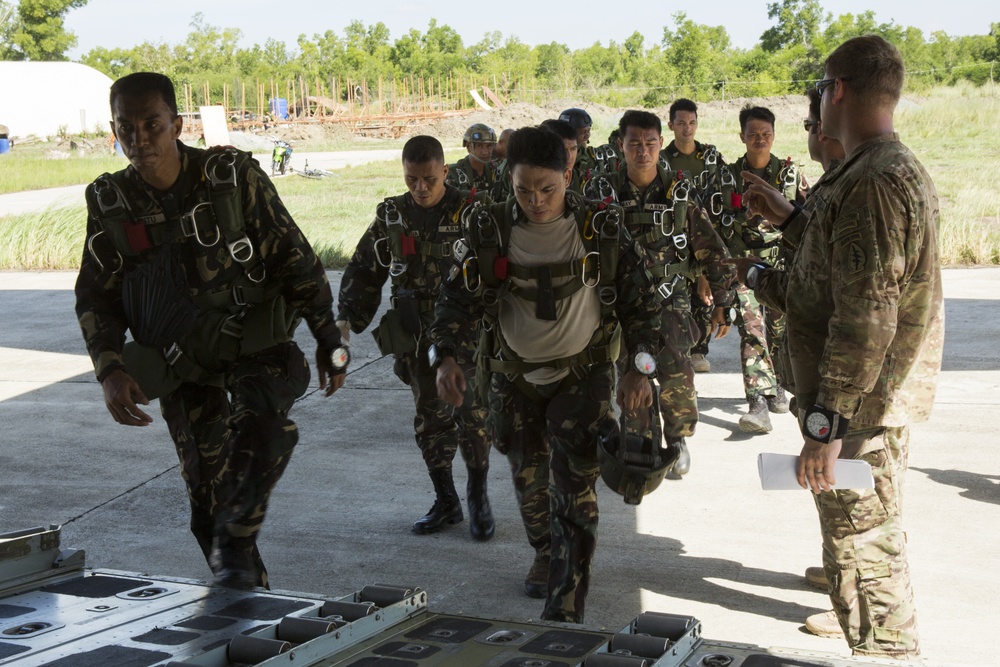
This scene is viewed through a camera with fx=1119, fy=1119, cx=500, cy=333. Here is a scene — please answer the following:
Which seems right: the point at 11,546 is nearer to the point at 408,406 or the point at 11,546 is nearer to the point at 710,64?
the point at 408,406

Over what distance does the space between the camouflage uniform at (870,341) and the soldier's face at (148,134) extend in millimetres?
2054

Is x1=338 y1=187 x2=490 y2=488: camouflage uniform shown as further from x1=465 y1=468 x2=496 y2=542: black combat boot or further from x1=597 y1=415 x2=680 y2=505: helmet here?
x1=597 y1=415 x2=680 y2=505: helmet

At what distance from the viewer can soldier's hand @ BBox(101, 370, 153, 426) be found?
3.74 m

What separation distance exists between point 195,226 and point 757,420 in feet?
13.8

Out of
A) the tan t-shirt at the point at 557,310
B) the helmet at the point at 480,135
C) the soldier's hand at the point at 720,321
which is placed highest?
the helmet at the point at 480,135

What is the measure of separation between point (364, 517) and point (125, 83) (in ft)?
8.70

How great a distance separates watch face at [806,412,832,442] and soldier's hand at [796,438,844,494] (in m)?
0.02

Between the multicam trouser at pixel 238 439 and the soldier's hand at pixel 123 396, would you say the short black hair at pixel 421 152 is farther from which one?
the soldier's hand at pixel 123 396

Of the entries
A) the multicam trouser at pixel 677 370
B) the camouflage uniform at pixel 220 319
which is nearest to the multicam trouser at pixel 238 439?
the camouflage uniform at pixel 220 319

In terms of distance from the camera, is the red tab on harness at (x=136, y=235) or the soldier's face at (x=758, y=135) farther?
the soldier's face at (x=758, y=135)

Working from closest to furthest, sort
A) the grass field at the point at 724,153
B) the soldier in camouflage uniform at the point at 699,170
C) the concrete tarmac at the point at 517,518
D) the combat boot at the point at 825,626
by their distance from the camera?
the combat boot at the point at 825,626
the concrete tarmac at the point at 517,518
the soldier in camouflage uniform at the point at 699,170
the grass field at the point at 724,153

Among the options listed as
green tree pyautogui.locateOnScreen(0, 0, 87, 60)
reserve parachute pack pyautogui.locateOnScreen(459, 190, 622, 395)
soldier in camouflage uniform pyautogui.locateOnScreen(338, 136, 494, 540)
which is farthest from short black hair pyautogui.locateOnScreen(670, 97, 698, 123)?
green tree pyautogui.locateOnScreen(0, 0, 87, 60)

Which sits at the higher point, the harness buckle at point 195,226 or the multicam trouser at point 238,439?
the harness buckle at point 195,226

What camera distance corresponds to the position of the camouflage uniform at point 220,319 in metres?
3.79
